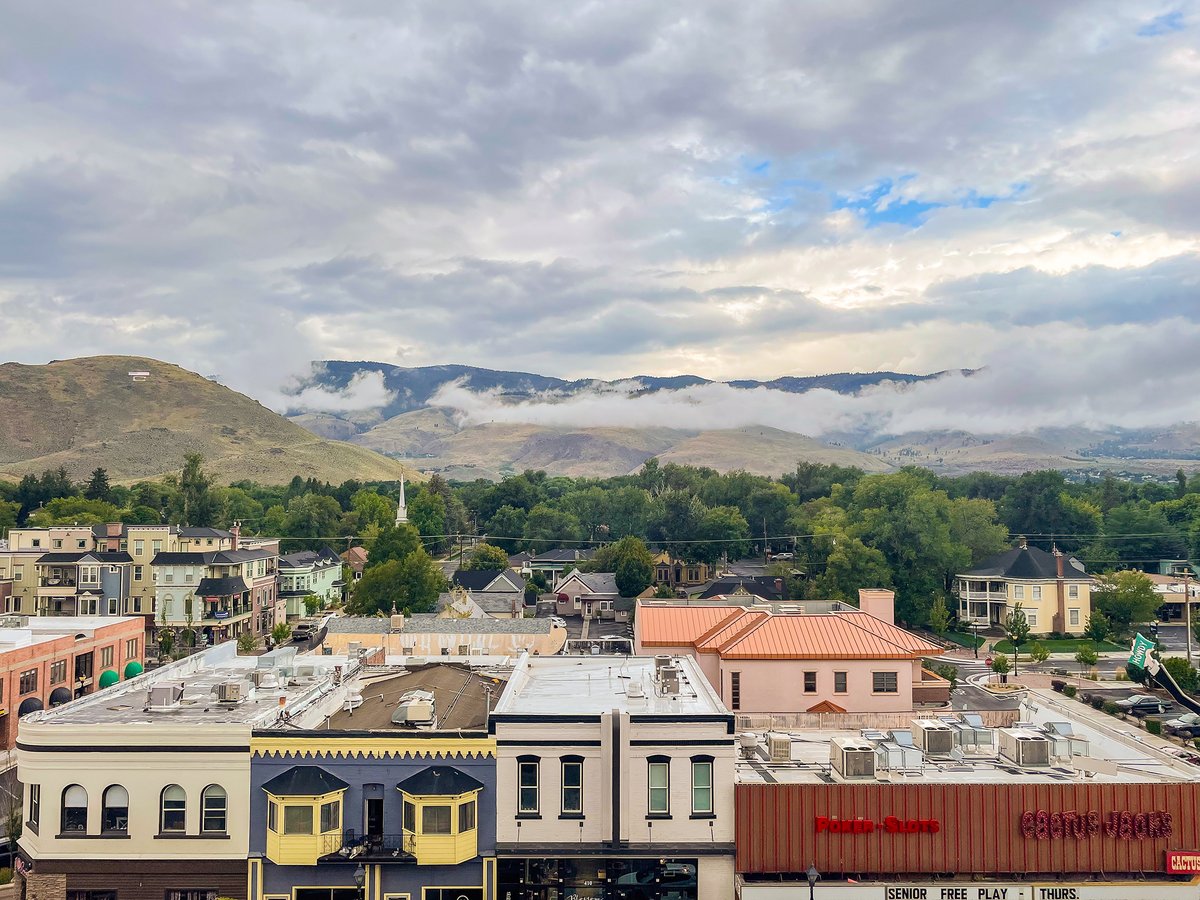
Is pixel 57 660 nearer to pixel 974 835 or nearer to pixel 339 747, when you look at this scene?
pixel 339 747

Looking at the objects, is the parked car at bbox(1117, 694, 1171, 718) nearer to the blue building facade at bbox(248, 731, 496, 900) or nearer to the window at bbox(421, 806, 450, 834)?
the blue building facade at bbox(248, 731, 496, 900)

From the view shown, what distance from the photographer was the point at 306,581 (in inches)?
4663

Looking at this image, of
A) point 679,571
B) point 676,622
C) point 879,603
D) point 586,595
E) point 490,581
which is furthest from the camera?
point 679,571

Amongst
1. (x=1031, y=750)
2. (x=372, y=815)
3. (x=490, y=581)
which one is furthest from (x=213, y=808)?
(x=490, y=581)

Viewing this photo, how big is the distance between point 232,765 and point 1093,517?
136618 mm

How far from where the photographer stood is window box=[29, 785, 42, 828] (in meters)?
28.9

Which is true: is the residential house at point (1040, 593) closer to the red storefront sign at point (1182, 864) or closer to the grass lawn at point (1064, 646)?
the grass lawn at point (1064, 646)

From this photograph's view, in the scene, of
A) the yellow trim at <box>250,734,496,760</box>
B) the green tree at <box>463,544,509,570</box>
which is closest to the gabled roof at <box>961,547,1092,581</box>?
the green tree at <box>463,544,509,570</box>

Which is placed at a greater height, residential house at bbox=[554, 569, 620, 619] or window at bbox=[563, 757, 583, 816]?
window at bbox=[563, 757, 583, 816]

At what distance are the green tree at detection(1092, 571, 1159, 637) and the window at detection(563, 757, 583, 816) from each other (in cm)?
8131

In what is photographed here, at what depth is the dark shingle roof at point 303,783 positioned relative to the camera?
2792cm

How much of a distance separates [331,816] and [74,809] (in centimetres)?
772

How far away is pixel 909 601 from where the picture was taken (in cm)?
10188

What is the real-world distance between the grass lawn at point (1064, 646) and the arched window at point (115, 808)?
7973 centimetres
